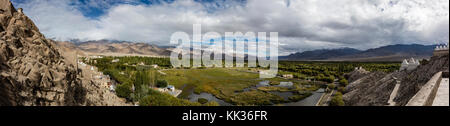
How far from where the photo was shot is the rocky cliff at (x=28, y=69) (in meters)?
10.3

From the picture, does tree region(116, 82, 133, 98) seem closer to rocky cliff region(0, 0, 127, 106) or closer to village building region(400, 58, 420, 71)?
rocky cliff region(0, 0, 127, 106)

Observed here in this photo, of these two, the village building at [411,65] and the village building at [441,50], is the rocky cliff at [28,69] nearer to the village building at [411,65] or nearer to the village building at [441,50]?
the village building at [441,50]

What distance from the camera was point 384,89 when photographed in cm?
2141

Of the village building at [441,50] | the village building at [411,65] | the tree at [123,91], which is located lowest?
the tree at [123,91]

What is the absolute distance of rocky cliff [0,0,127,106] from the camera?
1027 centimetres

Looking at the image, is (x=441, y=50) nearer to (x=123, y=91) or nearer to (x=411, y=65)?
(x=411, y=65)

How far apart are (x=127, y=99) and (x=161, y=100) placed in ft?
25.8

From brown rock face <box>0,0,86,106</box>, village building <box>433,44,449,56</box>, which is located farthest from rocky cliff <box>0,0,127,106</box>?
village building <box>433,44,449,56</box>

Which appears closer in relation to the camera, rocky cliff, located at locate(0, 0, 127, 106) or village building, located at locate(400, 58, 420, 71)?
rocky cliff, located at locate(0, 0, 127, 106)

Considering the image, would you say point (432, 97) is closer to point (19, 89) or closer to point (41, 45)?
point (19, 89)

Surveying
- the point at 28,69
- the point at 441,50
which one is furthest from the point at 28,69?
the point at 441,50

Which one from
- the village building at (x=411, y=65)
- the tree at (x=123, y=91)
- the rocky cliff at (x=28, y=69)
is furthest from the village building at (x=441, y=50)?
the tree at (x=123, y=91)

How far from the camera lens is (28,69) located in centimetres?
1121
